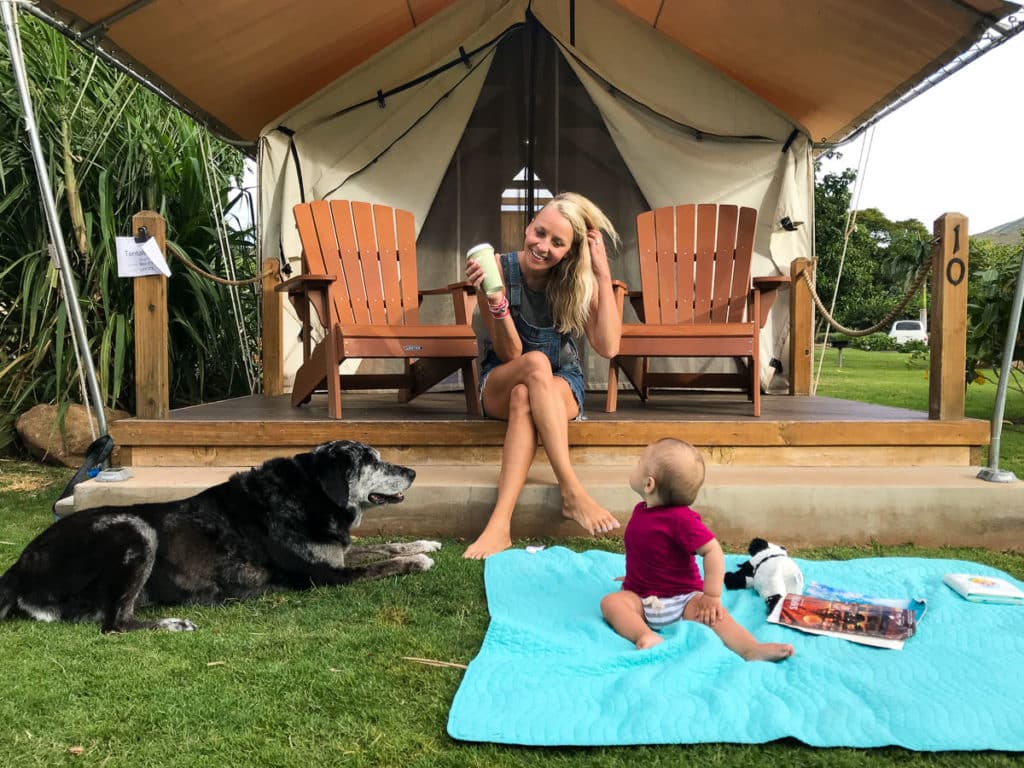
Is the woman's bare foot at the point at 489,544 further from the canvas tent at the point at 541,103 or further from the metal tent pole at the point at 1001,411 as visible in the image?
the canvas tent at the point at 541,103

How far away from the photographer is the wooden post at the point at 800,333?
16.3ft

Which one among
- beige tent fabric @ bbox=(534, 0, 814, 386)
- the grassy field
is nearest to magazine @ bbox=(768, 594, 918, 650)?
the grassy field

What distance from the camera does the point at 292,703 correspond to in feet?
5.06

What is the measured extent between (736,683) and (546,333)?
1609 mm

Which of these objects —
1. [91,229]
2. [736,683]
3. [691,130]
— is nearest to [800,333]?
[691,130]

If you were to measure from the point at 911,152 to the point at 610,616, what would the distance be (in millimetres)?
33959

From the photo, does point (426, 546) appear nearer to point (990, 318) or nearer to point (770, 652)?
point (770, 652)

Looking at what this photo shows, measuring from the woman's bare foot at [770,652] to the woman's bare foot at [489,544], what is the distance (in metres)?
1.04

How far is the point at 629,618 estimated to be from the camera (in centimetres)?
192

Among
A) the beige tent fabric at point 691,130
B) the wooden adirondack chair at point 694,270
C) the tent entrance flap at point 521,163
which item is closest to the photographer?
the wooden adirondack chair at point 694,270

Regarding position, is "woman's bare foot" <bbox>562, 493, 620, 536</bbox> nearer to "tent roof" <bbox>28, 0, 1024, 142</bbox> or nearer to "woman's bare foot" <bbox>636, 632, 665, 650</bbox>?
"woman's bare foot" <bbox>636, 632, 665, 650</bbox>

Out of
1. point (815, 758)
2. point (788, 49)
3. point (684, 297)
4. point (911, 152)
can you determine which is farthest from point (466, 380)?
point (911, 152)

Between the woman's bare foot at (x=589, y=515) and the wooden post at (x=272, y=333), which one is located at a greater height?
the wooden post at (x=272, y=333)

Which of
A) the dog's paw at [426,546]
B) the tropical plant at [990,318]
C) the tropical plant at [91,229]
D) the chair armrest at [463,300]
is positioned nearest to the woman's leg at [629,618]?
the dog's paw at [426,546]
